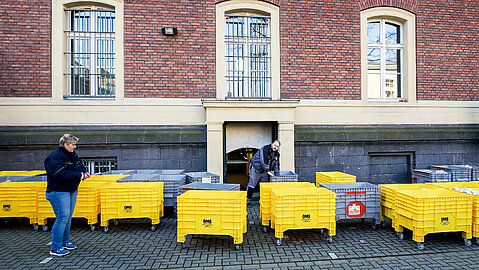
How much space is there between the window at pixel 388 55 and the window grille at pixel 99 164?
26.9ft

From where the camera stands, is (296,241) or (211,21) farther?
(211,21)

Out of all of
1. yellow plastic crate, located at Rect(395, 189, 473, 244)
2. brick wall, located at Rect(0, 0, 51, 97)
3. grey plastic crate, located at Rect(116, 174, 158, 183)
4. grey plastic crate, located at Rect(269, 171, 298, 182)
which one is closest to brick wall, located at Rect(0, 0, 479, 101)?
brick wall, located at Rect(0, 0, 51, 97)

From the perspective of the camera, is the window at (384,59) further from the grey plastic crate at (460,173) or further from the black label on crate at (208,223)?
A: the black label on crate at (208,223)

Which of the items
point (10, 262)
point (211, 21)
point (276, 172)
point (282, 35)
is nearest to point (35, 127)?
point (10, 262)

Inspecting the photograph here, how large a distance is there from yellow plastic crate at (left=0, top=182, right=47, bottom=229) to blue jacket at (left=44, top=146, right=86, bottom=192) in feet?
5.07

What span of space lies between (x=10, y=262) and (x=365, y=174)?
9063 mm

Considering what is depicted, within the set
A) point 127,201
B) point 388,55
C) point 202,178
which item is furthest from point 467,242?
point 388,55

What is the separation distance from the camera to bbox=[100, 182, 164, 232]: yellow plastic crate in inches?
225

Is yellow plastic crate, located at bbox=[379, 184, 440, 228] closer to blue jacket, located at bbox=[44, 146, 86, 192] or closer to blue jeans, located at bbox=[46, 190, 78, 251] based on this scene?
blue jacket, located at bbox=[44, 146, 86, 192]

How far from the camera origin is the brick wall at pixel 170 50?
341 inches

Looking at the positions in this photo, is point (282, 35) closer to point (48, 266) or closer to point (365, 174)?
point (365, 174)

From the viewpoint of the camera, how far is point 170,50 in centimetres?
876

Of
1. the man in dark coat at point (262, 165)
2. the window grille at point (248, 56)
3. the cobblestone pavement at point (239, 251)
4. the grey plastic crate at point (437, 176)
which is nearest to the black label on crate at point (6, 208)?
the cobblestone pavement at point (239, 251)

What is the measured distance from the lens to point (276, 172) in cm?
716
